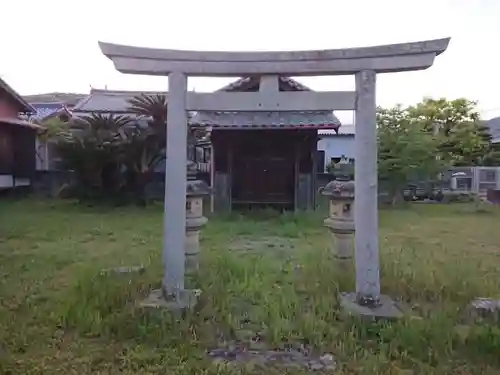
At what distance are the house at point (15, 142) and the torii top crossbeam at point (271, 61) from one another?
12.8 m

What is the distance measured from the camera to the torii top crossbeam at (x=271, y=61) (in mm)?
4258

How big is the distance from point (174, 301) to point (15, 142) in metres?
14.9

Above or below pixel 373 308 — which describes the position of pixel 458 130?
above

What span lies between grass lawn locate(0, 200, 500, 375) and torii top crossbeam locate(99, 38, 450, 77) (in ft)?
6.55

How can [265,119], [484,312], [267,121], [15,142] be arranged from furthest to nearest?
[15,142], [265,119], [267,121], [484,312]

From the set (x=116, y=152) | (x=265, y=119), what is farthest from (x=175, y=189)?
(x=116, y=152)

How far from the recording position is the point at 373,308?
13.9ft

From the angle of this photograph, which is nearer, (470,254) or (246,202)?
(470,254)

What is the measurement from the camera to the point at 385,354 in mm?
3457

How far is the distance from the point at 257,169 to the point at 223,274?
7716mm

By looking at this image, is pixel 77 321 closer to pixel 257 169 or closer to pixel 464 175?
pixel 257 169

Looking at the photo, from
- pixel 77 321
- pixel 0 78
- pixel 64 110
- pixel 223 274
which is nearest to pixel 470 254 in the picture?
pixel 223 274

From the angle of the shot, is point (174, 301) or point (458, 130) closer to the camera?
point (174, 301)

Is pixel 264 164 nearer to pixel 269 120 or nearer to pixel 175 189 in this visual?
pixel 269 120
